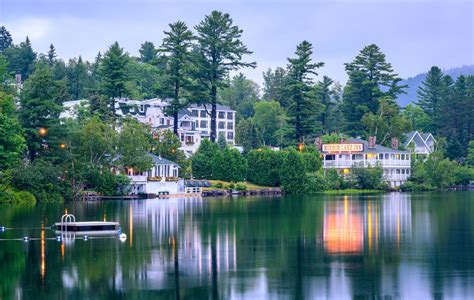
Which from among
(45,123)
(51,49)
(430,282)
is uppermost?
(51,49)

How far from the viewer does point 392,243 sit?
43250 mm

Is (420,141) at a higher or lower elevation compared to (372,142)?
higher

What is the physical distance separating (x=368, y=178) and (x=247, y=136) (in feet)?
93.9

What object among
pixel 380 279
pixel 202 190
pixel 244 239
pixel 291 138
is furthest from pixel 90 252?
pixel 291 138

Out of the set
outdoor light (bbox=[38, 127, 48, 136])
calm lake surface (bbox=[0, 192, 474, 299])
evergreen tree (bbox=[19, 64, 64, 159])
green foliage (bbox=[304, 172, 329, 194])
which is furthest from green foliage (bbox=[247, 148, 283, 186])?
calm lake surface (bbox=[0, 192, 474, 299])

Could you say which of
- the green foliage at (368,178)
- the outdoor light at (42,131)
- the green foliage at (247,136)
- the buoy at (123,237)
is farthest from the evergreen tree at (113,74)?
the buoy at (123,237)

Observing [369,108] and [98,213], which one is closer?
[98,213]

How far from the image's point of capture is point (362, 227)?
52531 millimetres

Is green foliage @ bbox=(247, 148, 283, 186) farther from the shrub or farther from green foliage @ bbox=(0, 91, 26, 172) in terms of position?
green foliage @ bbox=(0, 91, 26, 172)

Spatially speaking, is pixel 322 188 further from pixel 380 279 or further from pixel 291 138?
pixel 380 279

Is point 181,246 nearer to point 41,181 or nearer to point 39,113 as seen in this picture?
point 41,181

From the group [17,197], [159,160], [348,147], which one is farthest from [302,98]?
[17,197]

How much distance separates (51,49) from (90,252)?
544 ft

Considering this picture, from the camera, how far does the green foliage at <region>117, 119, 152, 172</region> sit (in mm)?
97312
